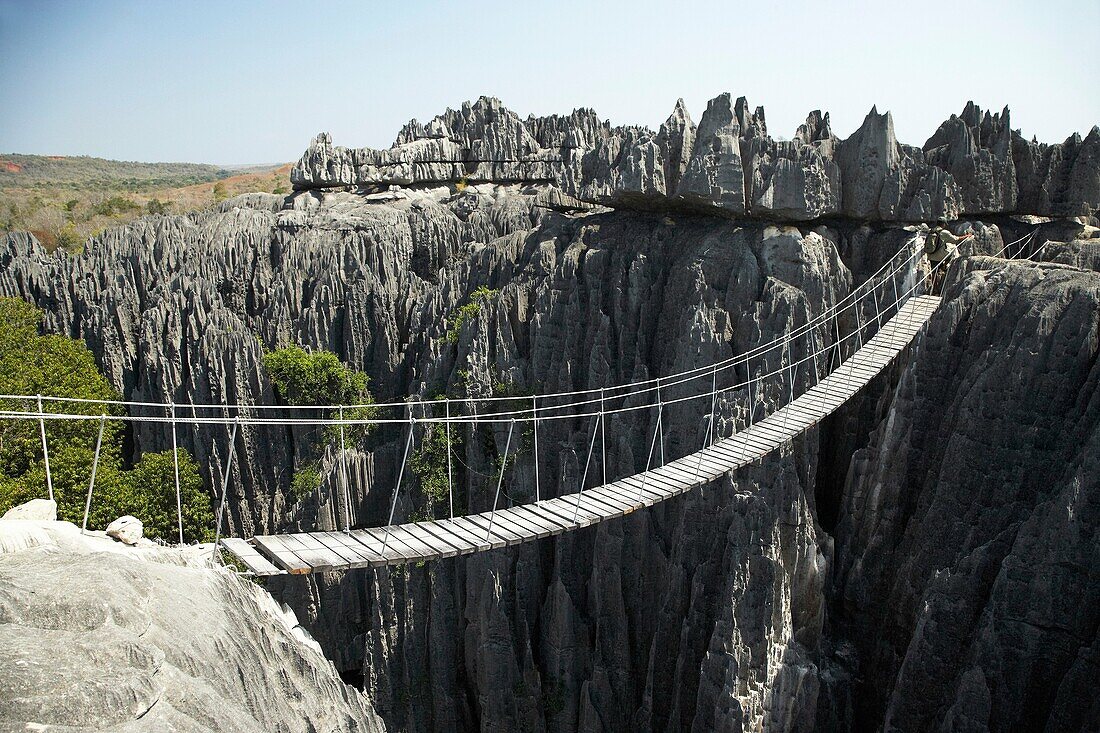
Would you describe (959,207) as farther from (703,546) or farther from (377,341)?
(377,341)

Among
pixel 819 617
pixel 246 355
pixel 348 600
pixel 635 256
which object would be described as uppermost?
pixel 635 256

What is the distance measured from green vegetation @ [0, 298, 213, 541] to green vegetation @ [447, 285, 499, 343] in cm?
1172

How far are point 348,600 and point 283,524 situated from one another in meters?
5.04

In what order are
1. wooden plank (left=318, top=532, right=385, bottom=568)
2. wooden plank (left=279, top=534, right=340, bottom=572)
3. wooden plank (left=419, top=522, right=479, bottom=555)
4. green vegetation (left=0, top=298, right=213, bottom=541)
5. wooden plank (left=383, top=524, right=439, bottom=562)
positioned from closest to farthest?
wooden plank (left=279, top=534, right=340, bottom=572), wooden plank (left=318, top=532, right=385, bottom=568), wooden plank (left=383, top=524, right=439, bottom=562), wooden plank (left=419, top=522, right=479, bottom=555), green vegetation (left=0, top=298, right=213, bottom=541)

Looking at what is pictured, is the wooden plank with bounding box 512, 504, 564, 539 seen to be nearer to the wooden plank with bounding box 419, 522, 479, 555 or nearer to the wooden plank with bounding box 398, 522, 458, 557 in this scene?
the wooden plank with bounding box 419, 522, 479, 555

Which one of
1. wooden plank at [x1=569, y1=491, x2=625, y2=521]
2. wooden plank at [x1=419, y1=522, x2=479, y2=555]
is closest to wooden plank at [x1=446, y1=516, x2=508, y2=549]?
wooden plank at [x1=419, y1=522, x2=479, y2=555]

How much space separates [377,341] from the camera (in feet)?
125

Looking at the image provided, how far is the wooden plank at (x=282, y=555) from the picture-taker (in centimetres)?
1398

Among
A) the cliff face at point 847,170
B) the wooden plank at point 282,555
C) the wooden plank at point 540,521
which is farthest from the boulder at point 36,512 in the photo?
the cliff face at point 847,170

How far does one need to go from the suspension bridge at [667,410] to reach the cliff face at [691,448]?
24.7 inches

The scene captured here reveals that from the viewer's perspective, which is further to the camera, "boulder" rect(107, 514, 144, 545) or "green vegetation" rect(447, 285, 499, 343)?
"green vegetation" rect(447, 285, 499, 343)

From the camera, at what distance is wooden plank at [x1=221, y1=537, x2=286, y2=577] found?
1388 centimetres

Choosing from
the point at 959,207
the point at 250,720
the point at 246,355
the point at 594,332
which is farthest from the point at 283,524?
the point at 959,207

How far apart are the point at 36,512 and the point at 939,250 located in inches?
900
